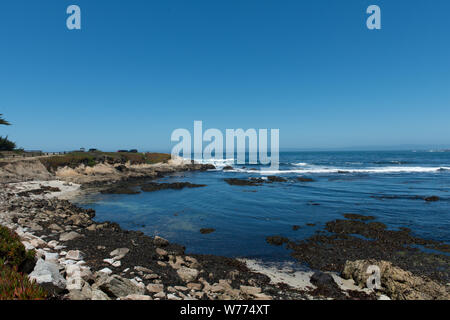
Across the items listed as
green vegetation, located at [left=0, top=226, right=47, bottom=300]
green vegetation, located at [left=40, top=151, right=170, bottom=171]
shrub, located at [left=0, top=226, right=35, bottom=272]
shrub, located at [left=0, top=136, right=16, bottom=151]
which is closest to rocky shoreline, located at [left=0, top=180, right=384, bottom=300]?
shrub, located at [left=0, top=226, right=35, bottom=272]

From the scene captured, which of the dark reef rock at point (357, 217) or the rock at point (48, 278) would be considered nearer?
the rock at point (48, 278)

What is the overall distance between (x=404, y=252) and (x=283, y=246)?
6.54 metres

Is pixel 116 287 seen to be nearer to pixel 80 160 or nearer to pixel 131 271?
pixel 131 271

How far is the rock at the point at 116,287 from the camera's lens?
6379mm

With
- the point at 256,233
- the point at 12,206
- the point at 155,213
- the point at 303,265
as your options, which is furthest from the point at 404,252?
the point at 12,206

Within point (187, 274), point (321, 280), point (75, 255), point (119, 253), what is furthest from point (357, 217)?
point (75, 255)

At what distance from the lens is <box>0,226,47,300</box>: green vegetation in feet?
15.3

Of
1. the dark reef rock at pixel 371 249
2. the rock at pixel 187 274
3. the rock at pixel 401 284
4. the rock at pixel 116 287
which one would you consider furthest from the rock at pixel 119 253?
the rock at pixel 401 284

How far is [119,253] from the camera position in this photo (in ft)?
33.7

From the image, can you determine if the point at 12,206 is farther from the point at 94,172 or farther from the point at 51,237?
the point at 94,172

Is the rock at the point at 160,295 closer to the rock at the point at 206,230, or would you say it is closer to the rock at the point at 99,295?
the rock at the point at 99,295

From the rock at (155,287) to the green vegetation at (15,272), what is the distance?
118 inches

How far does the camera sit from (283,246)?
13.4 metres
